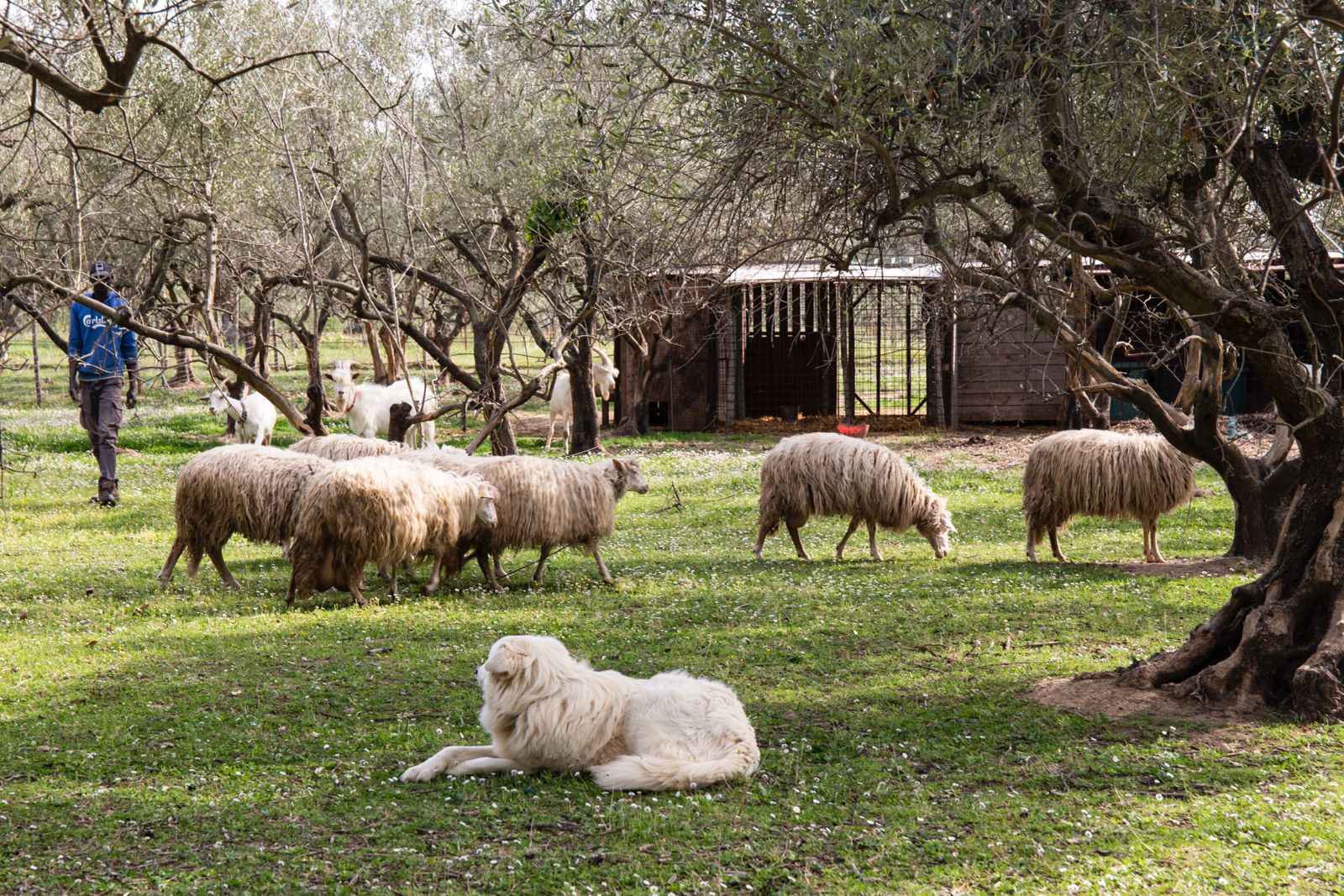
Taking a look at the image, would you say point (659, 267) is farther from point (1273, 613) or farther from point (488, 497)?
point (1273, 613)

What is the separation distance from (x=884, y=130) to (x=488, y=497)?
4718 millimetres

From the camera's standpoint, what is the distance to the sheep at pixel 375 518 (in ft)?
29.5

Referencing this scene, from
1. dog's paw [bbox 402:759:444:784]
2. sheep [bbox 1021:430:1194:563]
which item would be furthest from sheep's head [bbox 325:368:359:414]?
dog's paw [bbox 402:759:444:784]

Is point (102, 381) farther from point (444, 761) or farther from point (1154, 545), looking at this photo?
point (1154, 545)

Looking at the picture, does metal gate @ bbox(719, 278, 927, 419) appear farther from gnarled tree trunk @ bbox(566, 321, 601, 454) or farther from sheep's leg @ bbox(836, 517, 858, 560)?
sheep's leg @ bbox(836, 517, 858, 560)

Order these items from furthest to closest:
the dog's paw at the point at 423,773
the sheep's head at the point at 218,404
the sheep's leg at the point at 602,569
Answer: the sheep's head at the point at 218,404 → the sheep's leg at the point at 602,569 → the dog's paw at the point at 423,773

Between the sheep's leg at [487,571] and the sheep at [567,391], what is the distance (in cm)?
964

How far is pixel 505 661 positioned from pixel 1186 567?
25.7 feet

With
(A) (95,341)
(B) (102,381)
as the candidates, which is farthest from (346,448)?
(A) (95,341)

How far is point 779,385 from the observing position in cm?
2680

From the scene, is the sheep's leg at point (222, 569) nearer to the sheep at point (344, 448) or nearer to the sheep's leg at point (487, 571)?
the sheep at point (344, 448)

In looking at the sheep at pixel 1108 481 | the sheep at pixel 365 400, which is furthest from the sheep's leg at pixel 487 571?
the sheep at pixel 365 400

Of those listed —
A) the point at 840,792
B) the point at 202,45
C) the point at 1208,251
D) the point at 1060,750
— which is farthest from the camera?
the point at 202,45

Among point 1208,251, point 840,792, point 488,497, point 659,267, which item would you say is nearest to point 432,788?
point 840,792
